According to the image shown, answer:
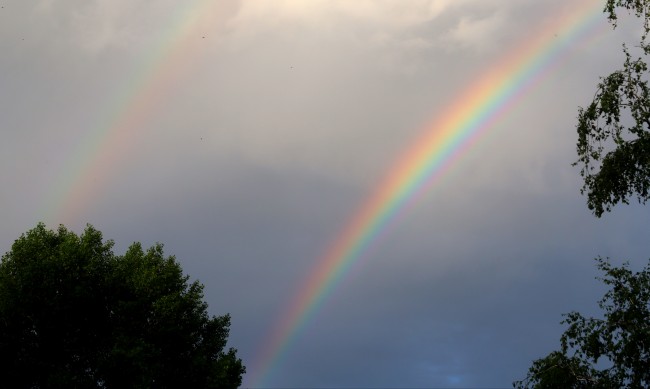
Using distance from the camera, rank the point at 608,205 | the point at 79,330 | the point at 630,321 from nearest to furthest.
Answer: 1. the point at 630,321
2. the point at 608,205
3. the point at 79,330

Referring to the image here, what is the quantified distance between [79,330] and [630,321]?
3408 cm

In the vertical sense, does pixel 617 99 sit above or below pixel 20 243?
below

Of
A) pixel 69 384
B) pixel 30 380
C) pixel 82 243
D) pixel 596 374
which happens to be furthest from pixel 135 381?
pixel 596 374

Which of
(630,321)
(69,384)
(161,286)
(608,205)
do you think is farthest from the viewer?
(161,286)

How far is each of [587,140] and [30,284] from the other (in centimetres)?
3421

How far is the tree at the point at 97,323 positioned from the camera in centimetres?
3997

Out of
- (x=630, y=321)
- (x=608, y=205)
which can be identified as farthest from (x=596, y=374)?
(x=608, y=205)

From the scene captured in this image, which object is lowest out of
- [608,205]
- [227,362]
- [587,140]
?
[608,205]

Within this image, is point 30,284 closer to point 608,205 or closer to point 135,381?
point 135,381

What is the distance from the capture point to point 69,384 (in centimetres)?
3884

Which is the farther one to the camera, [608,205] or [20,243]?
[20,243]

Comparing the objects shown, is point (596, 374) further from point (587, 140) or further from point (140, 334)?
point (140, 334)

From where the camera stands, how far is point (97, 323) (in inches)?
1687

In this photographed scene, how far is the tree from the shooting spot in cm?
3997
